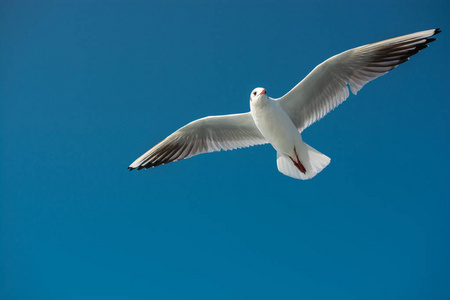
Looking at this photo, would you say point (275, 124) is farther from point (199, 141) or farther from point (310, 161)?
point (199, 141)

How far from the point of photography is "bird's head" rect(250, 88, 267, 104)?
11.4 ft

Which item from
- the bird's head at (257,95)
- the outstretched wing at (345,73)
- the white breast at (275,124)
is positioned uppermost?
the outstretched wing at (345,73)

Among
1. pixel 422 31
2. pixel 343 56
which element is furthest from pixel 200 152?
pixel 422 31

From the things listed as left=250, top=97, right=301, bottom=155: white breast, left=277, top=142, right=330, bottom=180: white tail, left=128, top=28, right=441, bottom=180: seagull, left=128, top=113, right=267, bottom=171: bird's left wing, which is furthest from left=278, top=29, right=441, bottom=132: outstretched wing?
left=128, top=113, right=267, bottom=171: bird's left wing

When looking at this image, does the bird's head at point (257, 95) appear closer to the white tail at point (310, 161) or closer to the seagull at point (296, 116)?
the seagull at point (296, 116)

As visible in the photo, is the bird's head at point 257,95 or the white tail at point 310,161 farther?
the white tail at point 310,161

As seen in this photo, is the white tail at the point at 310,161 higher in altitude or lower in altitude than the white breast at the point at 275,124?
lower

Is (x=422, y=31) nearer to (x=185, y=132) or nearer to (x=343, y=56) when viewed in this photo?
(x=343, y=56)

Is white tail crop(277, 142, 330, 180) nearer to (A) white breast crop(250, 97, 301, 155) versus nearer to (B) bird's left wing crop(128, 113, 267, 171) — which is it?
(A) white breast crop(250, 97, 301, 155)

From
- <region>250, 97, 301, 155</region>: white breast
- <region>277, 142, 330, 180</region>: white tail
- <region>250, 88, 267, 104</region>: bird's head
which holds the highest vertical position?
<region>250, 88, 267, 104</region>: bird's head

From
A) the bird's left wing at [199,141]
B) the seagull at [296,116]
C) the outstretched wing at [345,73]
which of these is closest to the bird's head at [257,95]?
the seagull at [296,116]

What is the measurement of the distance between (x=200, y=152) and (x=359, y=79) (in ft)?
6.23

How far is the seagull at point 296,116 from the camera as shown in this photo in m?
3.57

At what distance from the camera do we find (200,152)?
175 inches
